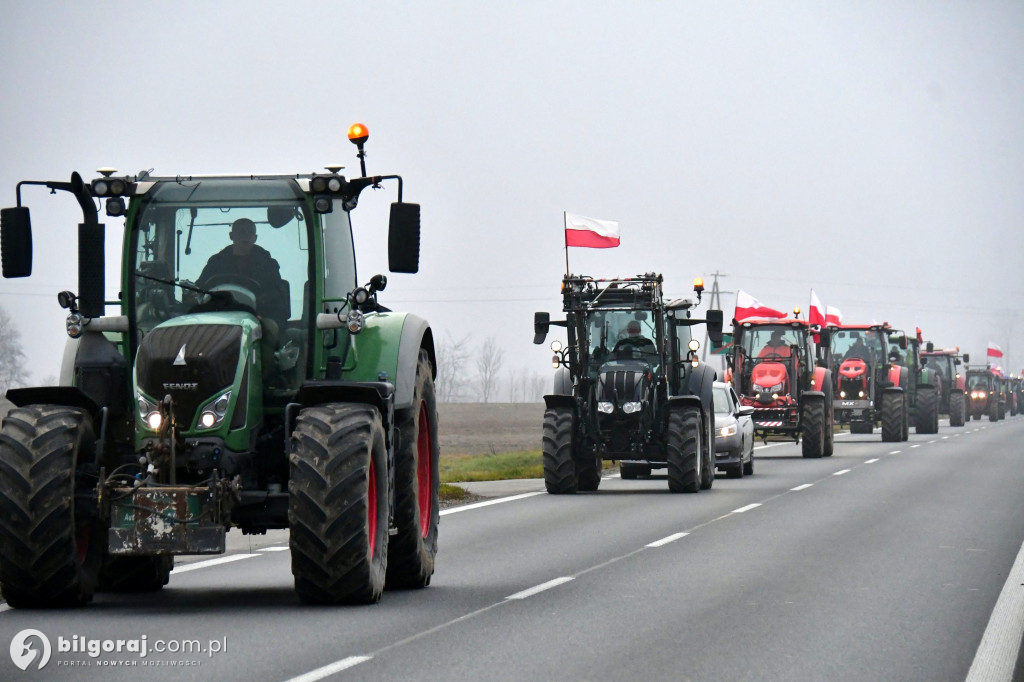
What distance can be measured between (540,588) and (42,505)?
3.79 m

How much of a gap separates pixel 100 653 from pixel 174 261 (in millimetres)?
3367

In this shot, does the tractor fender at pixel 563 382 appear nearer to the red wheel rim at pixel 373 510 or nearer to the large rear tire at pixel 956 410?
the red wheel rim at pixel 373 510

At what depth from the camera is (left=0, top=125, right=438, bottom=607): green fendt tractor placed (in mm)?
10336

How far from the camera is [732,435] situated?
2842 cm

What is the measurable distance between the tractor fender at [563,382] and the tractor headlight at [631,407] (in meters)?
1.13

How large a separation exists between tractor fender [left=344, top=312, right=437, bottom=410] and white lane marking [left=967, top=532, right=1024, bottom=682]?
4.20 metres

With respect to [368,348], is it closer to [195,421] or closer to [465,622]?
[195,421]

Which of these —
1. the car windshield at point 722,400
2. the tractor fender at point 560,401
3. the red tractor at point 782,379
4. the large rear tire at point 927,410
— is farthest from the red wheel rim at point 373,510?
the large rear tire at point 927,410

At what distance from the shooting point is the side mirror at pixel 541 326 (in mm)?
24500

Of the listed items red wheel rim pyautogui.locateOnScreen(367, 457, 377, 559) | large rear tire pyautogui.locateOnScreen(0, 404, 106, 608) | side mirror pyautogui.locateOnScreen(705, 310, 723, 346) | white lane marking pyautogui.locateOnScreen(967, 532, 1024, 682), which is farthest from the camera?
side mirror pyautogui.locateOnScreen(705, 310, 723, 346)

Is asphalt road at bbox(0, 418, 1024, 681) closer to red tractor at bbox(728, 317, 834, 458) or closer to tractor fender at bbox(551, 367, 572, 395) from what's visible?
tractor fender at bbox(551, 367, 572, 395)

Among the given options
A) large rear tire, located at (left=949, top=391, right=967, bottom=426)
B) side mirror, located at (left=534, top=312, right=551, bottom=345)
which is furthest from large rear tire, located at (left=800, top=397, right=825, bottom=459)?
large rear tire, located at (left=949, top=391, right=967, bottom=426)

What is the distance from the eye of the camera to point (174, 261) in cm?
1156

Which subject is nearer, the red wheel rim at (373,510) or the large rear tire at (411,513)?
the red wheel rim at (373,510)
